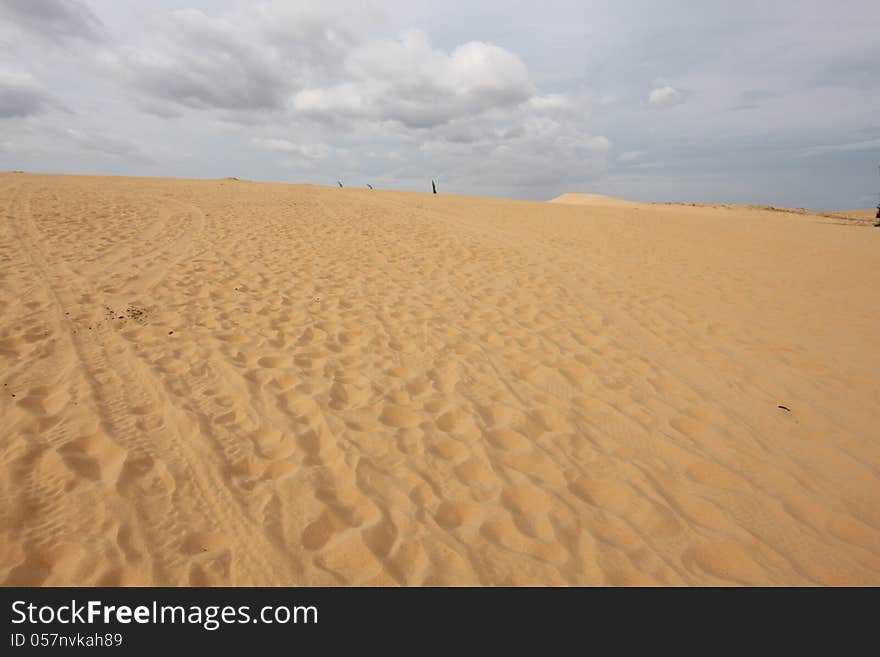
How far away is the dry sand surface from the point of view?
2152 millimetres

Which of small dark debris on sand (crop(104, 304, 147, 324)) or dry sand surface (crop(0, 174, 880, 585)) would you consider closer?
dry sand surface (crop(0, 174, 880, 585))

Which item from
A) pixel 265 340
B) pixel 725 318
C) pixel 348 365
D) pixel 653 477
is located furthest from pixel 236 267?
pixel 725 318

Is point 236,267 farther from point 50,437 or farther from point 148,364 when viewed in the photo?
point 50,437

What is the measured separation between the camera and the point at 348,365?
13.2 feet

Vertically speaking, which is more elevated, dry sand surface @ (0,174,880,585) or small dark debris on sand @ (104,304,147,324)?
small dark debris on sand @ (104,304,147,324)

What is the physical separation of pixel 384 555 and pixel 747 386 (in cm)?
390

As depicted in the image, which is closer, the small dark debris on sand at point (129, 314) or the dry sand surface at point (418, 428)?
the dry sand surface at point (418, 428)

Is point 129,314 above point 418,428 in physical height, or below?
above

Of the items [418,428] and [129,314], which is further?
[129,314]

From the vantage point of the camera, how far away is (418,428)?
3.17 m

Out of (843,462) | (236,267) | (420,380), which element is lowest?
(843,462)

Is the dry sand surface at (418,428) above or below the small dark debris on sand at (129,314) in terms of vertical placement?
below

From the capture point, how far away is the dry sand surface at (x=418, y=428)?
2.15 metres
